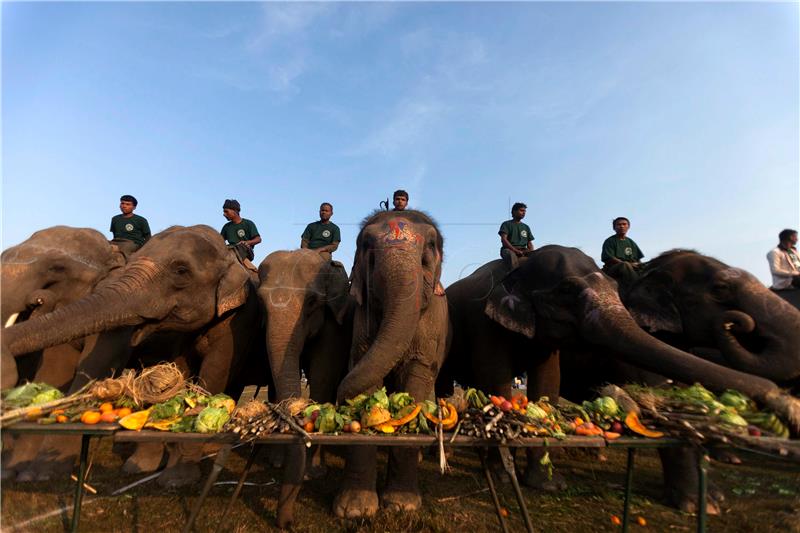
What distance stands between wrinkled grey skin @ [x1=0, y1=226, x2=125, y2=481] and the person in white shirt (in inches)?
465

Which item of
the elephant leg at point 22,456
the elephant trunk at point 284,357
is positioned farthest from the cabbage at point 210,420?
the elephant leg at point 22,456

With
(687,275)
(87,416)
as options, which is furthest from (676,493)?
(87,416)

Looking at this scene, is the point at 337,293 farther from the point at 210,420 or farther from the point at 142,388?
the point at 210,420

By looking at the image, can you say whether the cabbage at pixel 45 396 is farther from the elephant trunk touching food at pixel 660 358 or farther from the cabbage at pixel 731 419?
the elephant trunk touching food at pixel 660 358

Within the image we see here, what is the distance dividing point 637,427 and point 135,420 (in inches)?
153

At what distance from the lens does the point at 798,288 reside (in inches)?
299

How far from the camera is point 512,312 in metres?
5.91

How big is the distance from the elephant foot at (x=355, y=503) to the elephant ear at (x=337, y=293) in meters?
2.27

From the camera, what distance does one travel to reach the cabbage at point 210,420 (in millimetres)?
3064

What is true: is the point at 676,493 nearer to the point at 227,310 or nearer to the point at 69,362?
the point at 227,310

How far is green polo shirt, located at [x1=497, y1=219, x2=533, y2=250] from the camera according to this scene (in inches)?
337

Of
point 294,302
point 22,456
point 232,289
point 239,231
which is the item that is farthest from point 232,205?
point 22,456

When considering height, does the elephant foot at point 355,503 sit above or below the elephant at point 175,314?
below

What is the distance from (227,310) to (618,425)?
5157 mm
